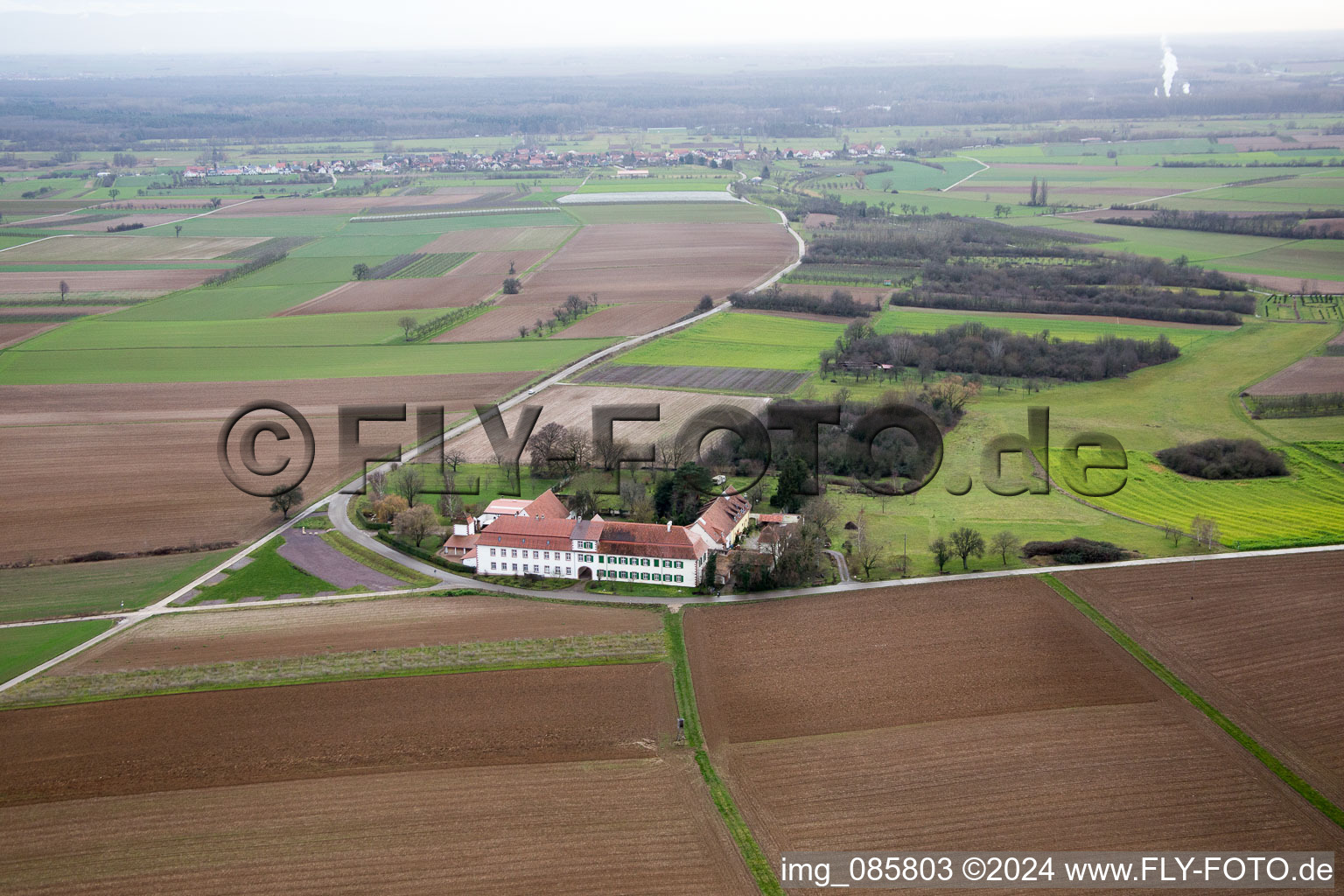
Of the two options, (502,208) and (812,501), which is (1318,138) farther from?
(812,501)

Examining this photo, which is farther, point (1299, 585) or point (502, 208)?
point (502, 208)

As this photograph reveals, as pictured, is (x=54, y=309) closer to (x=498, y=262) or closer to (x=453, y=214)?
(x=498, y=262)

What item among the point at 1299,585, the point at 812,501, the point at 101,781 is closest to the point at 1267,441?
the point at 1299,585

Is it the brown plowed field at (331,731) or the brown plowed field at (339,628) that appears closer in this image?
the brown plowed field at (331,731)

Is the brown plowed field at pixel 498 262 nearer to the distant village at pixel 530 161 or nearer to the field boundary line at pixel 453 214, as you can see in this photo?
the field boundary line at pixel 453 214

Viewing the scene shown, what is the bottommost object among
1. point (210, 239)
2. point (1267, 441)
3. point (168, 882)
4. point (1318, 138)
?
point (168, 882)

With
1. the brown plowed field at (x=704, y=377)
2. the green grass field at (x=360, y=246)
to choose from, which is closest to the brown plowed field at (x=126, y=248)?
the green grass field at (x=360, y=246)
